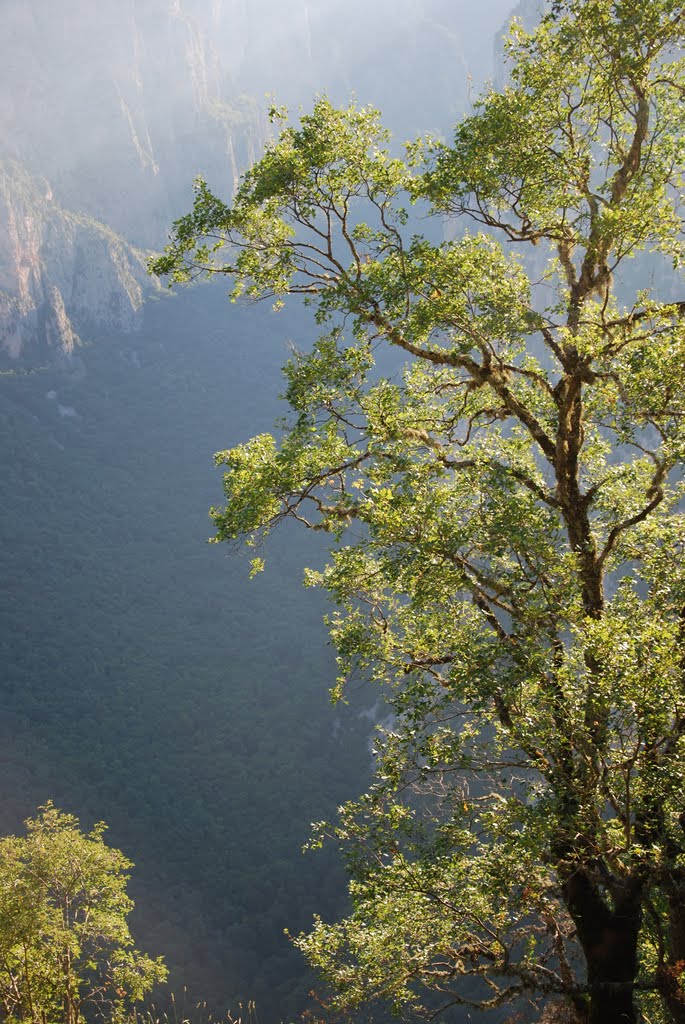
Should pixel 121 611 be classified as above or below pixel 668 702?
above

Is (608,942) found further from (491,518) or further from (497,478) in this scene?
(497,478)

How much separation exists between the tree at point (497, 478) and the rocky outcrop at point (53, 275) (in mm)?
89005

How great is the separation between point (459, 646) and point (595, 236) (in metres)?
3.28

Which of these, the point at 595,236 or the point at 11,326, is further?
the point at 11,326

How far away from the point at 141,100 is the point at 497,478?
137 metres

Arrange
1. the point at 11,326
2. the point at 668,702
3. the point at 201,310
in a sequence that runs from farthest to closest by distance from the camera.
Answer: the point at 201,310
the point at 11,326
the point at 668,702

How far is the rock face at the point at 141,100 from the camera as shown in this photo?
9688 cm

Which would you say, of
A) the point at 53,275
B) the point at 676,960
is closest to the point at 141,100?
the point at 53,275

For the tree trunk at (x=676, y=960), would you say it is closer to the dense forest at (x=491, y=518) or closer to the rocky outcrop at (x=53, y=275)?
the dense forest at (x=491, y=518)

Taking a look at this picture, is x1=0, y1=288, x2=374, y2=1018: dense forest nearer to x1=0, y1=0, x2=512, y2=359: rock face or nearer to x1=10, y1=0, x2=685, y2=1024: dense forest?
x1=0, y1=0, x2=512, y2=359: rock face

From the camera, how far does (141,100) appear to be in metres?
124

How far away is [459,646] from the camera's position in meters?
5.61

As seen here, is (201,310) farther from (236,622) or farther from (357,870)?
(357,870)

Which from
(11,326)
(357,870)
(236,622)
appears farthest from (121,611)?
(357,870)
